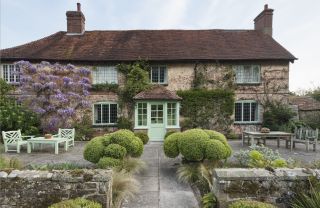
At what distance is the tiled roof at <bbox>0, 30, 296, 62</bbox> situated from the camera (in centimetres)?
1716

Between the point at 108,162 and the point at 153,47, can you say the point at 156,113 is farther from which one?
the point at 108,162

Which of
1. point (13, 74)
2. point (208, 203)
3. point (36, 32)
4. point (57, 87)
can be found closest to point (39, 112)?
point (57, 87)

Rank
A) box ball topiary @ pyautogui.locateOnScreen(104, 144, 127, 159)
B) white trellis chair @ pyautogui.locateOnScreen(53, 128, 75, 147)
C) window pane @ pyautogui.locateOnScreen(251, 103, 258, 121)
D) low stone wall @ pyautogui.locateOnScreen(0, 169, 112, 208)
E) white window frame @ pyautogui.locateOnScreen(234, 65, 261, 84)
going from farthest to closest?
window pane @ pyautogui.locateOnScreen(251, 103, 258, 121) → white window frame @ pyautogui.locateOnScreen(234, 65, 261, 84) → white trellis chair @ pyautogui.locateOnScreen(53, 128, 75, 147) → box ball topiary @ pyautogui.locateOnScreen(104, 144, 127, 159) → low stone wall @ pyautogui.locateOnScreen(0, 169, 112, 208)

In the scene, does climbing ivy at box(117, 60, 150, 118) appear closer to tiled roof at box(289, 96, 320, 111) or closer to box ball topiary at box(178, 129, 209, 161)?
box ball topiary at box(178, 129, 209, 161)

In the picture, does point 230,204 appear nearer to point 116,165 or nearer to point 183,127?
point 116,165

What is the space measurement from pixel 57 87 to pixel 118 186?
40.2 feet

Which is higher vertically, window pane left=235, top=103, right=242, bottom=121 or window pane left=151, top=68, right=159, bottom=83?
window pane left=151, top=68, right=159, bottom=83

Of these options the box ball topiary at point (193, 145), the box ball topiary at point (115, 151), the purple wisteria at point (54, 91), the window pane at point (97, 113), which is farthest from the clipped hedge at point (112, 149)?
the window pane at point (97, 113)

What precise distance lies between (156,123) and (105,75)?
5051 millimetres

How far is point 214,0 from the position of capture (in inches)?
526

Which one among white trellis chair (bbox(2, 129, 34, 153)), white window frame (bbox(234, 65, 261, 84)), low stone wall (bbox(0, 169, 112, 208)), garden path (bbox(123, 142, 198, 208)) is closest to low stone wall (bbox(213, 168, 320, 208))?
garden path (bbox(123, 142, 198, 208))

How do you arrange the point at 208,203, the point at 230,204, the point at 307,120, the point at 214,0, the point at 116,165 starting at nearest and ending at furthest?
the point at 230,204, the point at 208,203, the point at 116,165, the point at 214,0, the point at 307,120

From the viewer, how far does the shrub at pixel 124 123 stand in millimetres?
16812

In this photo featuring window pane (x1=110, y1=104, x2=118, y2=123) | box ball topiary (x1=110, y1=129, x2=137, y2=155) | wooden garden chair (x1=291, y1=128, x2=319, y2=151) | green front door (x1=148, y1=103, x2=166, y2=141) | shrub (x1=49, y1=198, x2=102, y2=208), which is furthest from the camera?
window pane (x1=110, y1=104, x2=118, y2=123)
